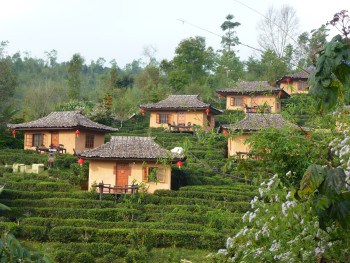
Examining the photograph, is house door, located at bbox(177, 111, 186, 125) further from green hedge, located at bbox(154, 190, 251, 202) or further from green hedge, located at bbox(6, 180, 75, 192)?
green hedge, located at bbox(6, 180, 75, 192)

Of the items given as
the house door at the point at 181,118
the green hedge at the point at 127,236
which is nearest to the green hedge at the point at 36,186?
the green hedge at the point at 127,236

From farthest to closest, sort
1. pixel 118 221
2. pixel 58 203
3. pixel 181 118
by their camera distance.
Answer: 1. pixel 181 118
2. pixel 58 203
3. pixel 118 221

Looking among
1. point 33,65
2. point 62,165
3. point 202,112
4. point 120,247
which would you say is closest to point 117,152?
point 62,165

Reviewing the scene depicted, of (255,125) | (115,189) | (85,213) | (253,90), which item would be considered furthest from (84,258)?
(255,125)

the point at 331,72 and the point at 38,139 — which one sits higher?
the point at 38,139

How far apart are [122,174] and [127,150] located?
1.38m

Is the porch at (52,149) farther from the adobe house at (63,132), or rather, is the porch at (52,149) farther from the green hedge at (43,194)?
the green hedge at (43,194)

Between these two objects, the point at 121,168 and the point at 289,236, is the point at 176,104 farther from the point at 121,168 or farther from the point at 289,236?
the point at 289,236

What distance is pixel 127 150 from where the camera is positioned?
1136 inches

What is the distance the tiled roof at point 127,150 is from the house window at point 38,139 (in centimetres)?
995

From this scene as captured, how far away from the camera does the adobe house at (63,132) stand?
121 feet

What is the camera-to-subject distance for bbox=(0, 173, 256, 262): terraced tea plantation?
1831 cm

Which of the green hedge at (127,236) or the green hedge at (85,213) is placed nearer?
the green hedge at (127,236)

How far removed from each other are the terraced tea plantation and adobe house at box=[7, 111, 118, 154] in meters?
9.29
